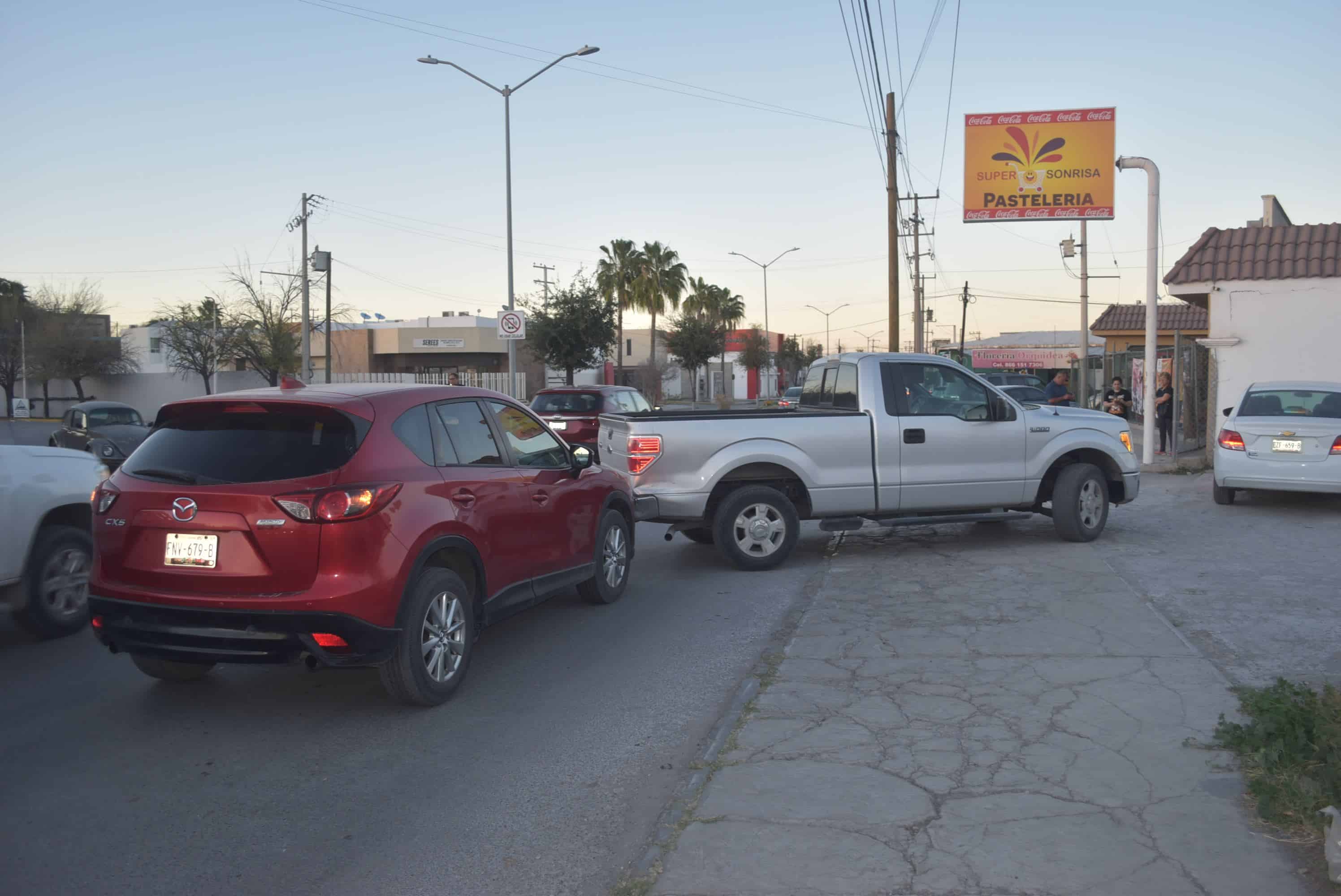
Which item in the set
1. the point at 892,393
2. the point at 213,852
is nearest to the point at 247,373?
the point at 892,393

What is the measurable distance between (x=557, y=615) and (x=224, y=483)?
11.1 ft

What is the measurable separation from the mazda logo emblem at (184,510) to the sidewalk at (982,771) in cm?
289

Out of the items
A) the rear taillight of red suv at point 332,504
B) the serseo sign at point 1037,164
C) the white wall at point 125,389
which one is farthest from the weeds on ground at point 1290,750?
the white wall at point 125,389

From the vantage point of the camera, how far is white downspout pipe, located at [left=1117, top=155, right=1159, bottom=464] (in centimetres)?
1931

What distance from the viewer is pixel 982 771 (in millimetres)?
4832

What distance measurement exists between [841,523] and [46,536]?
657 cm

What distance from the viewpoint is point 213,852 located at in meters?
4.21

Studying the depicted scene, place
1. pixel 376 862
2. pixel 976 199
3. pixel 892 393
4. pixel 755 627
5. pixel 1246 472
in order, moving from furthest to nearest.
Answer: pixel 976 199, pixel 1246 472, pixel 892 393, pixel 755 627, pixel 376 862

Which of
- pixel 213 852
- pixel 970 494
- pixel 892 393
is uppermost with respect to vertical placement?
pixel 892 393

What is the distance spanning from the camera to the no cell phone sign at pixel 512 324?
23.8m

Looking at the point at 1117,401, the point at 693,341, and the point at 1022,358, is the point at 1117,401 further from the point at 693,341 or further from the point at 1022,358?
the point at 693,341

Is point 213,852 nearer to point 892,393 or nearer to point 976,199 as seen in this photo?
point 892,393

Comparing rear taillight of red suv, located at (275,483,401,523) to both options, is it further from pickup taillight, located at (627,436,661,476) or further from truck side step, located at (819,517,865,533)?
truck side step, located at (819,517,865,533)

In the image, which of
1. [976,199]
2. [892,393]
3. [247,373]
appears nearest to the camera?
[892,393]
